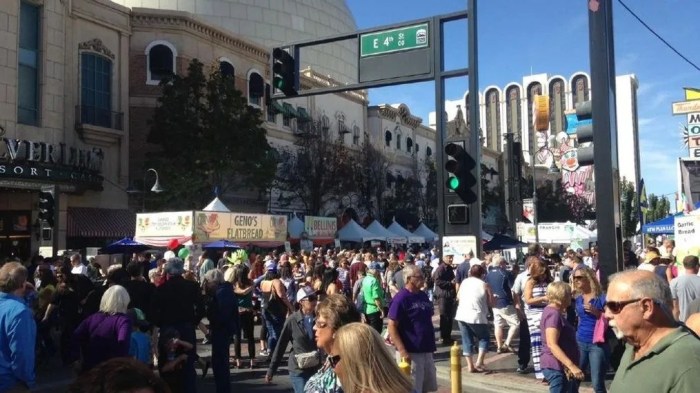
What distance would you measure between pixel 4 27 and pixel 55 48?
2.72 metres

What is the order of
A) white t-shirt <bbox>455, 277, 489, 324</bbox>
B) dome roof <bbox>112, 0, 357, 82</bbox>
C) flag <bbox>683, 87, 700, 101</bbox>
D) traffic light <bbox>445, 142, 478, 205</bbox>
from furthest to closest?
dome roof <bbox>112, 0, 357, 82</bbox> < flag <bbox>683, 87, 700, 101</bbox> < traffic light <bbox>445, 142, 478, 205</bbox> < white t-shirt <bbox>455, 277, 489, 324</bbox>

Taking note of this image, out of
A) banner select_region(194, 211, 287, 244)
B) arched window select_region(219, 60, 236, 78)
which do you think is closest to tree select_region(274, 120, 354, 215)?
arched window select_region(219, 60, 236, 78)

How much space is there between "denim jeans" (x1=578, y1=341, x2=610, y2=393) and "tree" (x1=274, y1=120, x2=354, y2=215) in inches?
1308

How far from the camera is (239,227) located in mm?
22188

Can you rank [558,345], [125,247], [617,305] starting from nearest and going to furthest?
[617,305] → [558,345] → [125,247]

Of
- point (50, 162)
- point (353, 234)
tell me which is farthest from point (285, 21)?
point (50, 162)

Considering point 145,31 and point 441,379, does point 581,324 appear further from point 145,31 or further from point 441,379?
point 145,31

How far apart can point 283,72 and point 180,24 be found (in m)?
24.0

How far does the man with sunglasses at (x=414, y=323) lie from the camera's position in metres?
7.45

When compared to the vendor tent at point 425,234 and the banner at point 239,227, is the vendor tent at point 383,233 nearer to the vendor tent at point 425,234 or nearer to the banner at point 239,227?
the vendor tent at point 425,234

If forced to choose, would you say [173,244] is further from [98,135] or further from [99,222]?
[98,135]

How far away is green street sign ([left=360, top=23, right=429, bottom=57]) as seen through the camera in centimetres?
1209

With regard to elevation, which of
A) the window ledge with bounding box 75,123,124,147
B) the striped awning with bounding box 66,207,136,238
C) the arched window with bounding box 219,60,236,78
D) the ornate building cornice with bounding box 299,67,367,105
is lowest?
the striped awning with bounding box 66,207,136,238

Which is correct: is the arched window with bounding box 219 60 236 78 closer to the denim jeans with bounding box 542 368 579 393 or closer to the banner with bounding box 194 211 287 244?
the banner with bounding box 194 211 287 244
